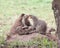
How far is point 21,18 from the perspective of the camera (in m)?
8.42

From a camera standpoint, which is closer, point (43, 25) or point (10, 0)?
point (43, 25)

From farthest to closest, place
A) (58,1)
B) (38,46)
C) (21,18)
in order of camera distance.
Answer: (21,18) < (38,46) < (58,1)

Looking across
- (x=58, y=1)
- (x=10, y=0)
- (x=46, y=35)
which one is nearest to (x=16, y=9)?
(x=10, y=0)

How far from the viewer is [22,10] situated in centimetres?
1286

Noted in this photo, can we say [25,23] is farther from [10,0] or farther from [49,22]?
[10,0]

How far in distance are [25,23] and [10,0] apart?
6.92 metres

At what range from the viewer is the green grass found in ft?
35.3

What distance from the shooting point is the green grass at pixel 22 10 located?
35.3 feet

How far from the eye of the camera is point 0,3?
1417cm

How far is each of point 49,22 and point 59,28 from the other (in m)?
5.71

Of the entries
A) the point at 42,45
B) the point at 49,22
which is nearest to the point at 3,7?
the point at 49,22

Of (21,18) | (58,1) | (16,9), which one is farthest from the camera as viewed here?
(16,9)

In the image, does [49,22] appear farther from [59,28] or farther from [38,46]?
[59,28]

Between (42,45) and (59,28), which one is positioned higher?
(59,28)
